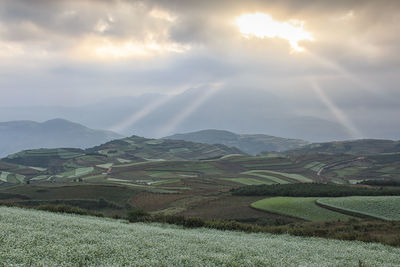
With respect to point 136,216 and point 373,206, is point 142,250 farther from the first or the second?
point 373,206

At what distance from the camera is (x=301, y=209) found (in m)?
50.3

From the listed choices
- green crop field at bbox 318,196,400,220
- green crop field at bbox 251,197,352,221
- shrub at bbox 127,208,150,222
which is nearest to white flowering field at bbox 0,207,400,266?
shrub at bbox 127,208,150,222

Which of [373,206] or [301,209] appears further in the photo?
[301,209]

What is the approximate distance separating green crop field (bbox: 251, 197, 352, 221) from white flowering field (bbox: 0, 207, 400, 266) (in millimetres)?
23589

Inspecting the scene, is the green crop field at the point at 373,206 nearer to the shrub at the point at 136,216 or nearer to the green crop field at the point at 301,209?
the green crop field at the point at 301,209

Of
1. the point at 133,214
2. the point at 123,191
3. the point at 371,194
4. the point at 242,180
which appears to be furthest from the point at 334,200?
the point at 242,180

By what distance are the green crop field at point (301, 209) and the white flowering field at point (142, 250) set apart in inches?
929

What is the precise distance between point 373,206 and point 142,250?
4402cm

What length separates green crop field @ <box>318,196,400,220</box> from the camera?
141ft

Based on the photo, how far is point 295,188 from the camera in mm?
71312

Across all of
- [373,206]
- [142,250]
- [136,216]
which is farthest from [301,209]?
[142,250]

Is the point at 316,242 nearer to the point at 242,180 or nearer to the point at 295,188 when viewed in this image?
the point at 295,188

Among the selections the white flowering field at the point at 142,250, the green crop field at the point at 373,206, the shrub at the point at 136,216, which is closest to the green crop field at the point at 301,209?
the green crop field at the point at 373,206

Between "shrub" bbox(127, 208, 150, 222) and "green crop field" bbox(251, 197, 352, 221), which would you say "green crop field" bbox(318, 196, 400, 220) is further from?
"shrub" bbox(127, 208, 150, 222)
